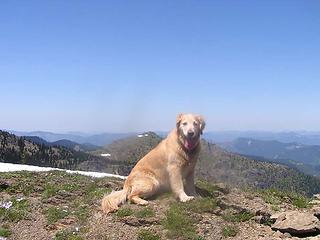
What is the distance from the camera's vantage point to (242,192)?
57.4 feet

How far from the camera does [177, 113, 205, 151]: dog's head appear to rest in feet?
48.5

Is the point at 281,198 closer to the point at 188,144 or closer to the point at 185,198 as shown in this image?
the point at 185,198

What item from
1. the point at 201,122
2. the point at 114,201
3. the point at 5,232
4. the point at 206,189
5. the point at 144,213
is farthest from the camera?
the point at 206,189

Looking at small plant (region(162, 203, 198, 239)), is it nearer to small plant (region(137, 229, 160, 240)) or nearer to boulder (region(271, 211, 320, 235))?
small plant (region(137, 229, 160, 240))

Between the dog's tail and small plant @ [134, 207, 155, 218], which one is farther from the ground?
the dog's tail

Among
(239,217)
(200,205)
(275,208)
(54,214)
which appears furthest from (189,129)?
(54,214)

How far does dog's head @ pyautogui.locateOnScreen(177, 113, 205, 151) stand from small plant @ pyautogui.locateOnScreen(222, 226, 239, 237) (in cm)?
329

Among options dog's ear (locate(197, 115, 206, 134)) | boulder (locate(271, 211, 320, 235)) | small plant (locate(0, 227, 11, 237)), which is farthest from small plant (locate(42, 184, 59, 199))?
boulder (locate(271, 211, 320, 235))

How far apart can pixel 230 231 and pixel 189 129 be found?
3.77 metres

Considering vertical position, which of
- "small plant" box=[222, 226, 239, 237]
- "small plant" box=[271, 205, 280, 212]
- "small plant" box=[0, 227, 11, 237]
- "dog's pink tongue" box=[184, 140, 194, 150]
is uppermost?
"dog's pink tongue" box=[184, 140, 194, 150]

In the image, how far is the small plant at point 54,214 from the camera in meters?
14.0

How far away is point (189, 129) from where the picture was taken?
14.7 meters

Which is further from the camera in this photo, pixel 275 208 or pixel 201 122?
pixel 201 122

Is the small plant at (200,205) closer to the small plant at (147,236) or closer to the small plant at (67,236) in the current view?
the small plant at (147,236)
